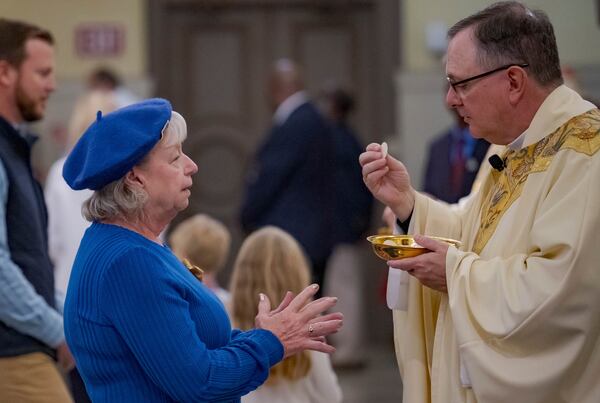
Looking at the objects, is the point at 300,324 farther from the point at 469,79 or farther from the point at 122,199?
the point at 469,79

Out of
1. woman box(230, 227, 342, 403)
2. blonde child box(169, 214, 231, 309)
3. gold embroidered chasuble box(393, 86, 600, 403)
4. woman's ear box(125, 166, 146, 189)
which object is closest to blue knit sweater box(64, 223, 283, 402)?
woman's ear box(125, 166, 146, 189)

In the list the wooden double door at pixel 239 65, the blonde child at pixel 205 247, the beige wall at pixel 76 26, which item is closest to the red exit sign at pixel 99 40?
the beige wall at pixel 76 26

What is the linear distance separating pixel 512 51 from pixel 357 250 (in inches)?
241

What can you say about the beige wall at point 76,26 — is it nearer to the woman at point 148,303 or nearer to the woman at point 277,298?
the woman at point 277,298

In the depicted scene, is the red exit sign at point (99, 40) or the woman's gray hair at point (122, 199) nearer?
the woman's gray hair at point (122, 199)

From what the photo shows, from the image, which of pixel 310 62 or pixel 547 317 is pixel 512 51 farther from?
pixel 310 62

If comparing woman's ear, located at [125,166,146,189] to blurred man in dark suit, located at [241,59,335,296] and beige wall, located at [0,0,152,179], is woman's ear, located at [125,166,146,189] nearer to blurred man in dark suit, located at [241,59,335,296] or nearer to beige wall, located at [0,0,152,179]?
blurred man in dark suit, located at [241,59,335,296]

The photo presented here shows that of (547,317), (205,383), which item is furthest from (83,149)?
A: (547,317)

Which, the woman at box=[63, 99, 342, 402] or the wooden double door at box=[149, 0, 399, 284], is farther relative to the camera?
the wooden double door at box=[149, 0, 399, 284]

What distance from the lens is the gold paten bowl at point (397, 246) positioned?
335cm

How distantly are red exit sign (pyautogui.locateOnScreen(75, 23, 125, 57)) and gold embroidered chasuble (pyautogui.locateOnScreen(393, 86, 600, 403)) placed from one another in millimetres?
6756

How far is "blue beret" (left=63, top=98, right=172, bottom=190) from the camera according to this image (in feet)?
10.5

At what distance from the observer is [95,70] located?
8.90 m

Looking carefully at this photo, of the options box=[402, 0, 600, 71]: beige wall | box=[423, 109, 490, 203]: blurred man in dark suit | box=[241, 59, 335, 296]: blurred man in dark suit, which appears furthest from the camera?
box=[402, 0, 600, 71]: beige wall
